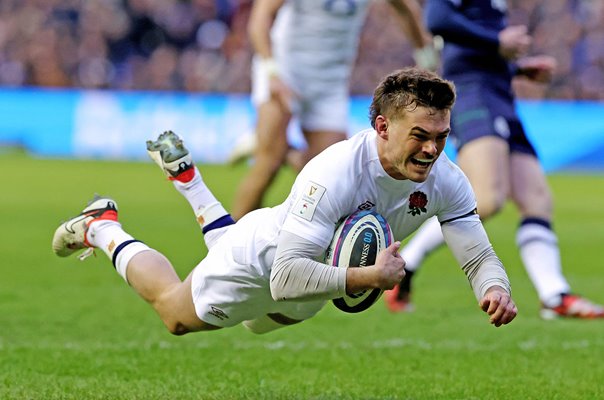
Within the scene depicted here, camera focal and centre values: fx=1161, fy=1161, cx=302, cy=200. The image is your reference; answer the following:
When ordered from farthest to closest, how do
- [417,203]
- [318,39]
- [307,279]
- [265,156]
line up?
[318,39]
[265,156]
[417,203]
[307,279]

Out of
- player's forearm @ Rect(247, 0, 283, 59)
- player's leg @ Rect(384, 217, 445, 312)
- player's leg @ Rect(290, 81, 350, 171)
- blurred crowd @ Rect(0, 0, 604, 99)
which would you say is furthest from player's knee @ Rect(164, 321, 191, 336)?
blurred crowd @ Rect(0, 0, 604, 99)

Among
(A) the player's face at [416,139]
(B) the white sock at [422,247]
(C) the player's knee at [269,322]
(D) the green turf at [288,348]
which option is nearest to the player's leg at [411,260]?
(B) the white sock at [422,247]

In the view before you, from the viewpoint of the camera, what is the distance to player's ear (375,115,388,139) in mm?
4469

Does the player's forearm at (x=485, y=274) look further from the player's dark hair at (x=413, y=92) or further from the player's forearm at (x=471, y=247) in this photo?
the player's dark hair at (x=413, y=92)

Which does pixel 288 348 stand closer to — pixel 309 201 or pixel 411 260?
pixel 411 260

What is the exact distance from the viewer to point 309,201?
173 inches

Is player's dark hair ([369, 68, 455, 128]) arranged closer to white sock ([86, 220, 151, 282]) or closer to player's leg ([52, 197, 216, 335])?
player's leg ([52, 197, 216, 335])

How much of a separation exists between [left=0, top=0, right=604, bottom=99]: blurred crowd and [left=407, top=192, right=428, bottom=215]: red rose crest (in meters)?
19.1

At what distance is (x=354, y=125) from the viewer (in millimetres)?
20906

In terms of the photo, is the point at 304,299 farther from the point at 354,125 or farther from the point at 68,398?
the point at 354,125

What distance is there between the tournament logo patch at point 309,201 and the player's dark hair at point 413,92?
0.39m

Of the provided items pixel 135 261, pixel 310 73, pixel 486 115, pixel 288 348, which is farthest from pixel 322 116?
pixel 135 261

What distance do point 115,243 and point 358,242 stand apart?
1744 mm

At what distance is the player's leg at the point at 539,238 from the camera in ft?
24.4
